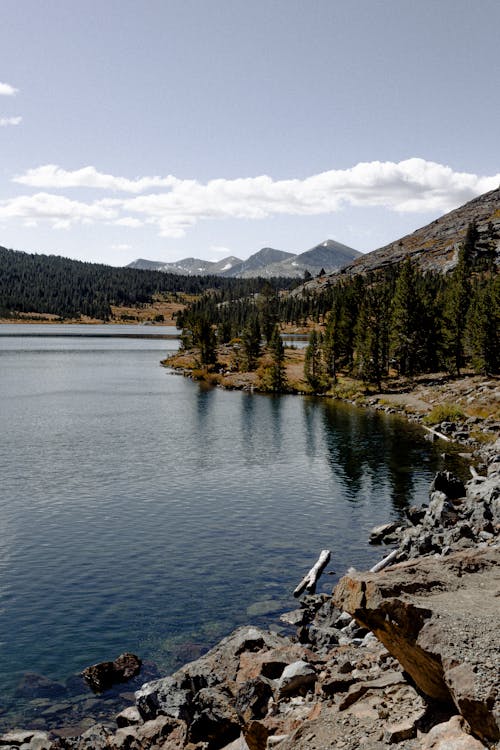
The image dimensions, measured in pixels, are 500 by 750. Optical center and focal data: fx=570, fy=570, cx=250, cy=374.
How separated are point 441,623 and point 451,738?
9.28ft

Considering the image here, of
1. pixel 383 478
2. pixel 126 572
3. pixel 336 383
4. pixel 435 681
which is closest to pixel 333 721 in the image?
pixel 435 681

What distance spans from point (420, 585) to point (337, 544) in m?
27.9

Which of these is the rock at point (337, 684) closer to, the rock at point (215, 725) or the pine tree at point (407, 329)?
the rock at point (215, 725)

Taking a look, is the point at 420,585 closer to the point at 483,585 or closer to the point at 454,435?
the point at 483,585

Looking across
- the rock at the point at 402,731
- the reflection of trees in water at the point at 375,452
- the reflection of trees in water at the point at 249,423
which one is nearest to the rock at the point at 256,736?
the rock at the point at 402,731

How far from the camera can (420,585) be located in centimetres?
1820

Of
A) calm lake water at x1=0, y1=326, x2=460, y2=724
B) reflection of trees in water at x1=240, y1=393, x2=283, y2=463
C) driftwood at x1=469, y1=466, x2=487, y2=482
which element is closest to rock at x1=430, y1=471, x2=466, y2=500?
driftwood at x1=469, y1=466, x2=487, y2=482

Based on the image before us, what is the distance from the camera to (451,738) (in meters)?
14.3

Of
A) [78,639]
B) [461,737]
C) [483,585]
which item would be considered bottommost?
[78,639]

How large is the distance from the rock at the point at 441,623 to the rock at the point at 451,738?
34 cm

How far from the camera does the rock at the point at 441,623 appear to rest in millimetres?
14023

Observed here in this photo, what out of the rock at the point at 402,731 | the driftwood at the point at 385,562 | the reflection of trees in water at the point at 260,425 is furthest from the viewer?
the reflection of trees in water at the point at 260,425

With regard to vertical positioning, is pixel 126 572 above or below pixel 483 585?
below

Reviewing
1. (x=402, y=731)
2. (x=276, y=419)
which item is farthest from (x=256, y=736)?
(x=276, y=419)
